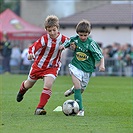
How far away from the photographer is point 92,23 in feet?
128

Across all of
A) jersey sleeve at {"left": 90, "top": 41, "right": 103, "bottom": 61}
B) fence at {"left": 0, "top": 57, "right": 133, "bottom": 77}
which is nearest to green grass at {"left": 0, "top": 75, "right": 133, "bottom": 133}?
jersey sleeve at {"left": 90, "top": 41, "right": 103, "bottom": 61}

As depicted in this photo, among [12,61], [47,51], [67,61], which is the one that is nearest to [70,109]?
[47,51]

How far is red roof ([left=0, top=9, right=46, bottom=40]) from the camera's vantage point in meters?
33.0

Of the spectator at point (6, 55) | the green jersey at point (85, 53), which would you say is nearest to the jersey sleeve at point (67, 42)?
the green jersey at point (85, 53)

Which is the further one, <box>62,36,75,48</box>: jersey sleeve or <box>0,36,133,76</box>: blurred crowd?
<box>0,36,133,76</box>: blurred crowd

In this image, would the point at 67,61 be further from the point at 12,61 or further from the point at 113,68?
the point at 12,61

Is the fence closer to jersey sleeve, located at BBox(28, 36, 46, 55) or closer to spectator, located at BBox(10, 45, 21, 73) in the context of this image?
spectator, located at BBox(10, 45, 21, 73)

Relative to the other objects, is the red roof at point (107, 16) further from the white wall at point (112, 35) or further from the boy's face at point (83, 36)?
the boy's face at point (83, 36)

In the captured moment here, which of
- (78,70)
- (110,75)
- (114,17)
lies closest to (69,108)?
(78,70)

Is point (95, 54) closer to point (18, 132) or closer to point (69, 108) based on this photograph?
point (69, 108)

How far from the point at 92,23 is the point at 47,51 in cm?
2750

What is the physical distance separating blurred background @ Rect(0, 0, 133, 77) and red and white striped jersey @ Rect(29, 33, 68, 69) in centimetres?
1820

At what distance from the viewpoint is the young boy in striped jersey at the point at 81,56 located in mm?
11344

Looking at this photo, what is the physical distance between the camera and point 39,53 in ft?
38.0
